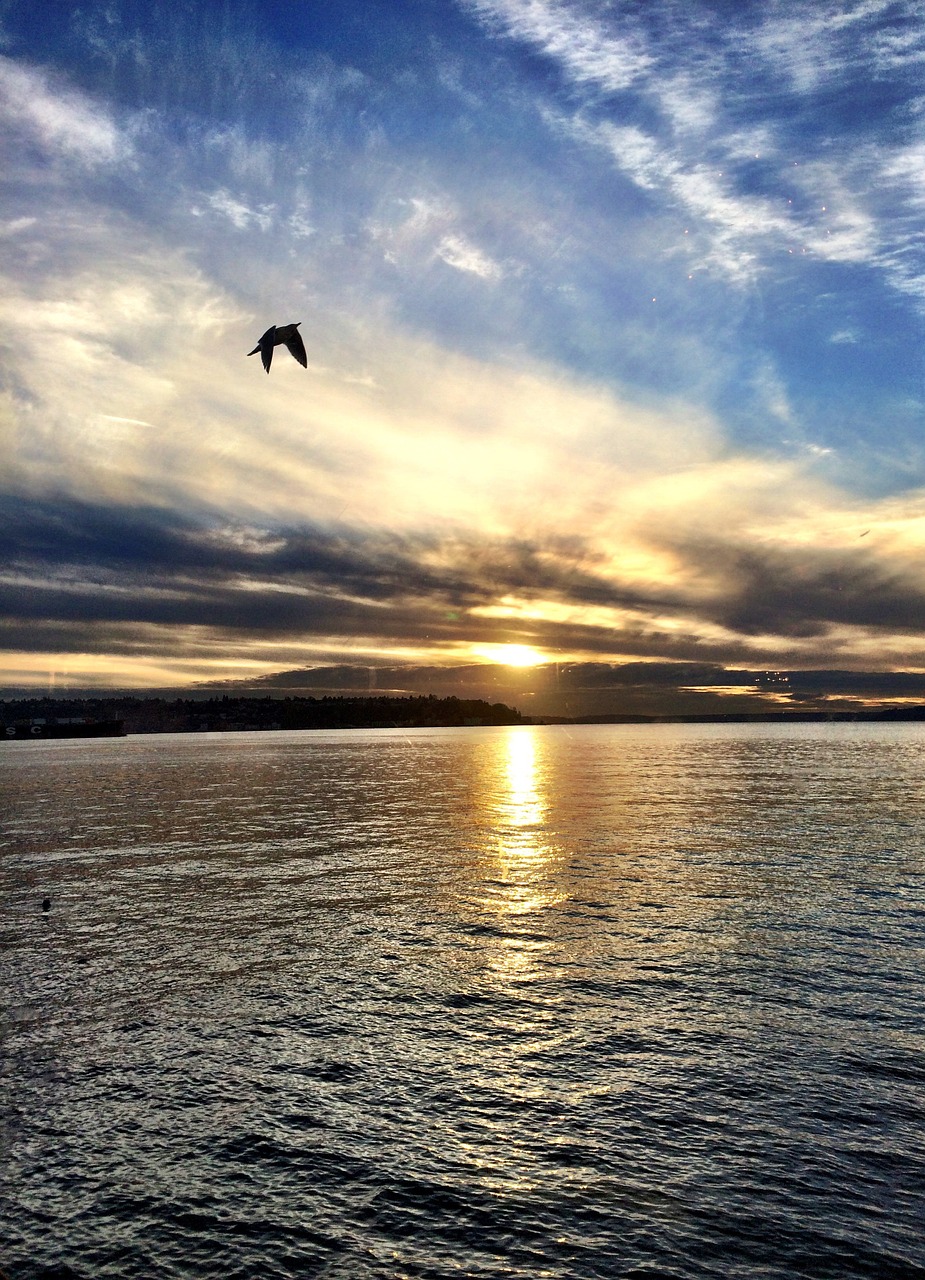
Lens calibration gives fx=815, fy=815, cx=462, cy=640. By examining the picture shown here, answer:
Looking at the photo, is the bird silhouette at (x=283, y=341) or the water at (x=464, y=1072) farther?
the bird silhouette at (x=283, y=341)

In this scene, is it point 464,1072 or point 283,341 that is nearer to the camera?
point 464,1072

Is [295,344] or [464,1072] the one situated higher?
[295,344]

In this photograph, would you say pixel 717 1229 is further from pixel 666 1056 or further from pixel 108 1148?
pixel 108 1148

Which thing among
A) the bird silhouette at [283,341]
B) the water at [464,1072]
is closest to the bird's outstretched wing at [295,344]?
the bird silhouette at [283,341]

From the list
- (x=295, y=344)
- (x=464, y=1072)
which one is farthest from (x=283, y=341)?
(x=464, y=1072)

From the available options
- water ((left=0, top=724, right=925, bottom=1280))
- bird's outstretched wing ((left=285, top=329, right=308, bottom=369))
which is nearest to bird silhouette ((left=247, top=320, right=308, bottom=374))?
bird's outstretched wing ((left=285, top=329, right=308, bottom=369))

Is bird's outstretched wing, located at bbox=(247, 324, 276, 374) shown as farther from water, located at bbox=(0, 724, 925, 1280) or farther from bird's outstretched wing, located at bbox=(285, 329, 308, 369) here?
water, located at bbox=(0, 724, 925, 1280)

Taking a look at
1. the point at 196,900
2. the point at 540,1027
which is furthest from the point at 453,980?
the point at 196,900

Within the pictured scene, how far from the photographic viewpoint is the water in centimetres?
1259

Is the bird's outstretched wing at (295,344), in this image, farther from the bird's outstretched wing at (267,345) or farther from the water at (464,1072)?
the water at (464,1072)

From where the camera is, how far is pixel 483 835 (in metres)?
60.3

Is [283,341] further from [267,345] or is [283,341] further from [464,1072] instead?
[464,1072]

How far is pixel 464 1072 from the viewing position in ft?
59.9

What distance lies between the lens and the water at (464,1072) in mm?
12594
